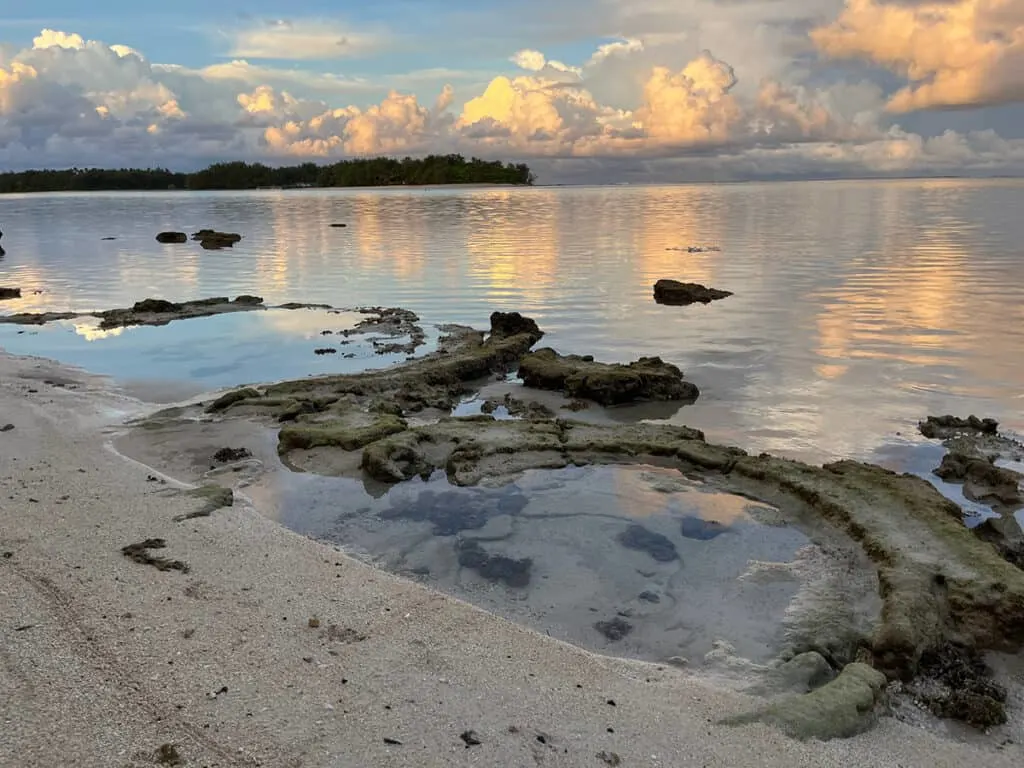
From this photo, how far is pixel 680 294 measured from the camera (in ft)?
81.0

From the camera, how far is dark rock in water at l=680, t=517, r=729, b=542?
7.98 m

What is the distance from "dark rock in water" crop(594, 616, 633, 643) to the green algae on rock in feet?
4.54

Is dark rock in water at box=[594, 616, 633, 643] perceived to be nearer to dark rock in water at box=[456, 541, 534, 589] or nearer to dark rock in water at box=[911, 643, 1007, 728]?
dark rock in water at box=[456, 541, 534, 589]

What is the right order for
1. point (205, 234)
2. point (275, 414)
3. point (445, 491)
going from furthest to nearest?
point (205, 234), point (275, 414), point (445, 491)

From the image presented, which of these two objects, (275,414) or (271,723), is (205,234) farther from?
(271,723)

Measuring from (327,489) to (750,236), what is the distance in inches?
1791

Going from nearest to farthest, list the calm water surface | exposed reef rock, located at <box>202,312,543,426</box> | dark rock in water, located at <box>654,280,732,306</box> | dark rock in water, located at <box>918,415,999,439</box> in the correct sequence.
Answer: dark rock in water, located at <box>918,415,999,439</box>, exposed reef rock, located at <box>202,312,543,426</box>, the calm water surface, dark rock in water, located at <box>654,280,732,306</box>

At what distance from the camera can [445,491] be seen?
920 cm

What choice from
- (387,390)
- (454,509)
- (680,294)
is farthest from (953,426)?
(680,294)

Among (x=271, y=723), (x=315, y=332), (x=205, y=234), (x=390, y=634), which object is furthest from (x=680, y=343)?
(x=205, y=234)

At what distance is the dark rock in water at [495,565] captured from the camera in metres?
7.21

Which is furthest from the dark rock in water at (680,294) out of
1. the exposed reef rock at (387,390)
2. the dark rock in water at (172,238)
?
the dark rock in water at (172,238)

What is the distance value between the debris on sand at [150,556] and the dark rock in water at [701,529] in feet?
15.4

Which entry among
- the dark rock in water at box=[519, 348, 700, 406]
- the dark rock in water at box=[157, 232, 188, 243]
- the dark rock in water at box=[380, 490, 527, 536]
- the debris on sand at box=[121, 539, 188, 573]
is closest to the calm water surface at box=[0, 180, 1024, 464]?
the dark rock in water at box=[519, 348, 700, 406]
